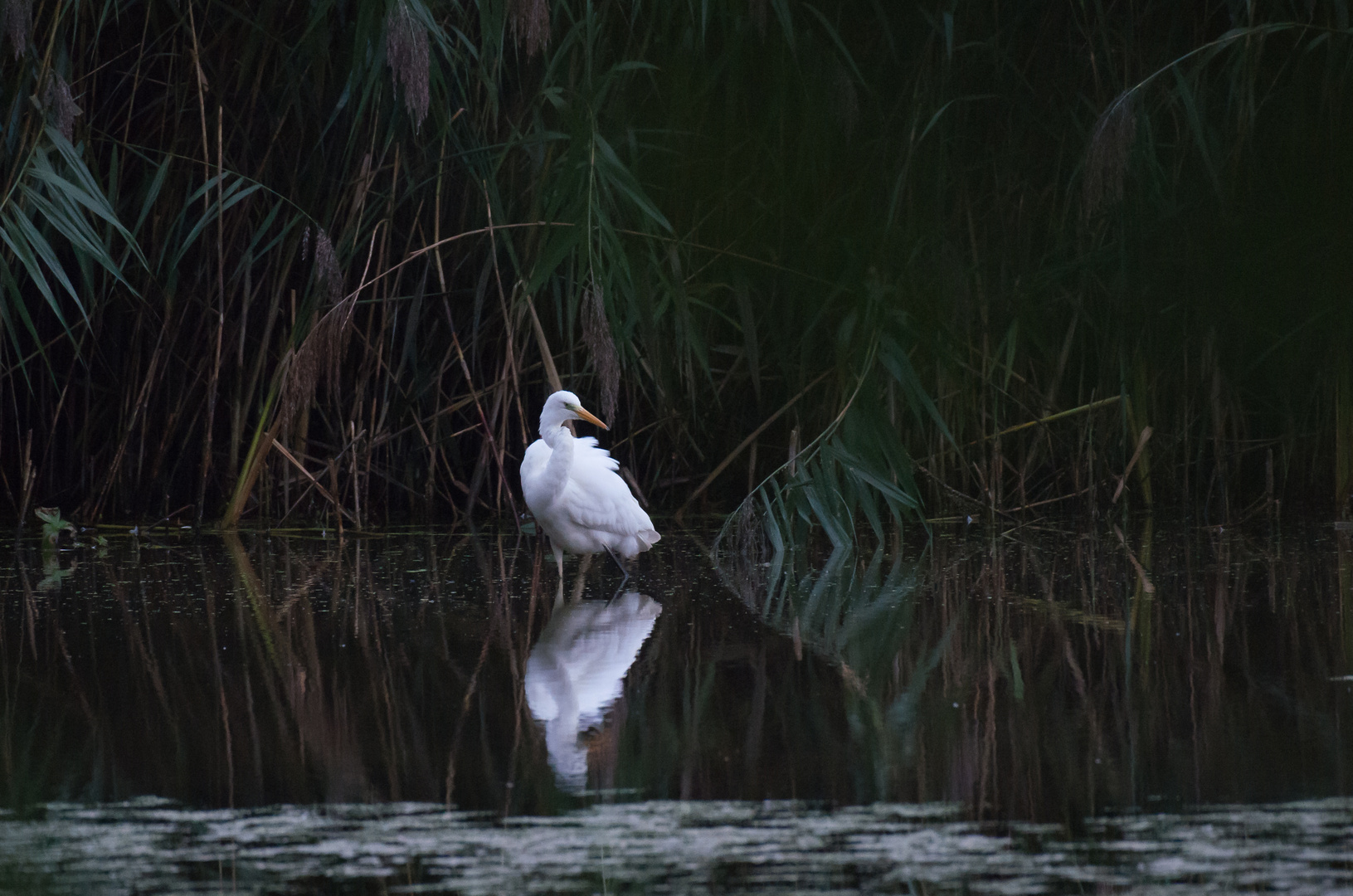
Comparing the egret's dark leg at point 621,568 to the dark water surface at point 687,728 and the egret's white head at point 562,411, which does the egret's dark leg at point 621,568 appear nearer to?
Result: the dark water surface at point 687,728

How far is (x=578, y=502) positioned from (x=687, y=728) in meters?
2.60

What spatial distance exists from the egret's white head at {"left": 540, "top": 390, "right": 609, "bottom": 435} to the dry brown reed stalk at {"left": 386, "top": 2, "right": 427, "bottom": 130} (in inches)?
54.9

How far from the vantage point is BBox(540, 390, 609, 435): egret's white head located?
5.95m

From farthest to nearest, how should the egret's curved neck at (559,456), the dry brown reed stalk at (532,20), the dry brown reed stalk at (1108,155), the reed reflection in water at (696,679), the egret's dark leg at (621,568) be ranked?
the egret's curved neck at (559,456)
the egret's dark leg at (621,568)
the dry brown reed stalk at (1108,155)
the dry brown reed stalk at (532,20)
the reed reflection in water at (696,679)

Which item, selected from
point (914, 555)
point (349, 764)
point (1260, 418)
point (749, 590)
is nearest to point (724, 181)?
point (914, 555)

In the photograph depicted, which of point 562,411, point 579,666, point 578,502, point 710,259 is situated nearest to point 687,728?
point 579,666

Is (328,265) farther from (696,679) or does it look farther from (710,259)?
(696,679)

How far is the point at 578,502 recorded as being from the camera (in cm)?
571

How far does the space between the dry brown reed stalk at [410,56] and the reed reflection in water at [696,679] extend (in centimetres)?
142

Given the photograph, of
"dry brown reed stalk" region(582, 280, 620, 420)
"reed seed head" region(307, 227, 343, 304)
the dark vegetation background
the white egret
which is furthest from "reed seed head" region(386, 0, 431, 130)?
the white egret

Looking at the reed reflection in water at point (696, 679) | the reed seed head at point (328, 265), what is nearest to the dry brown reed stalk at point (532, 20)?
the reed seed head at point (328, 265)

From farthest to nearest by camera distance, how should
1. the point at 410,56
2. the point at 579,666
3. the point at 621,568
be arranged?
the point at 621,568
the point at 410,56
the point at 579,666

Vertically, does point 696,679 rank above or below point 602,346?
below

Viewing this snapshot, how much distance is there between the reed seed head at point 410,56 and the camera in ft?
15.4
